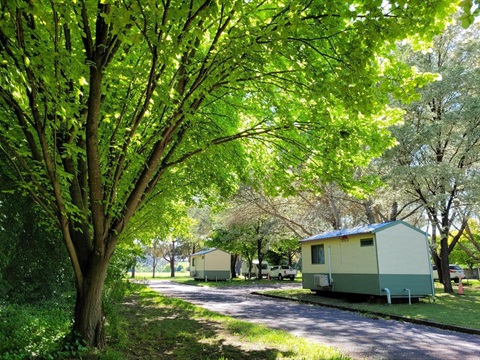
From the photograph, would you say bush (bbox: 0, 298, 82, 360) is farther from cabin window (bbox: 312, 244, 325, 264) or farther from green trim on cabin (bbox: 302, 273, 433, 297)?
cabin window (bbox: 312, 244, 325, 264)

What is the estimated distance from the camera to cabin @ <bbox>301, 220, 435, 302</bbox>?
1482 cm

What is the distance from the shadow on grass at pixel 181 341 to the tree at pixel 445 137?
1168 centimetres

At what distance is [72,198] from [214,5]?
3.86 meters

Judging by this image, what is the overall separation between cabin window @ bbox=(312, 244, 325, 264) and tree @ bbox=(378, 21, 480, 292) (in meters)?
4.74

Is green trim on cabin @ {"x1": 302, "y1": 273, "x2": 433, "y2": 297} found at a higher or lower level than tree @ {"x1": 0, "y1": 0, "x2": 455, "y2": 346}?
lower

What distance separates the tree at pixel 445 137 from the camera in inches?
643

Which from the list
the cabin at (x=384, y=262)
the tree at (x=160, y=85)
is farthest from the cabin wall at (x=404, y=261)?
the tree at (x=160, y=85)

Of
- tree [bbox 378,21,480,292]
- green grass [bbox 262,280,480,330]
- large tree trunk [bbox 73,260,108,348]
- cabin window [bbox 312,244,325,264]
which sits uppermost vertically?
tree [bbox 378,21,480,292]

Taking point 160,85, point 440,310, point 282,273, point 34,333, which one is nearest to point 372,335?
point 440,310

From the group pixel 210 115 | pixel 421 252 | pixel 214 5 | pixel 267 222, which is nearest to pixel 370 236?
pixel 421 252

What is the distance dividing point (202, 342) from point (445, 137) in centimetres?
1544

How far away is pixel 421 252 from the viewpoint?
1564 cm

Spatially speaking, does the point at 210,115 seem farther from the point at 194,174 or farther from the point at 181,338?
the point at 181,338

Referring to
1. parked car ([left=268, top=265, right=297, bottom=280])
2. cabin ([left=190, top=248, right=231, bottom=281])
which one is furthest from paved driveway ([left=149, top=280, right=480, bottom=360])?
parked car ([left=268, top=265, right=297, bottom=280])
